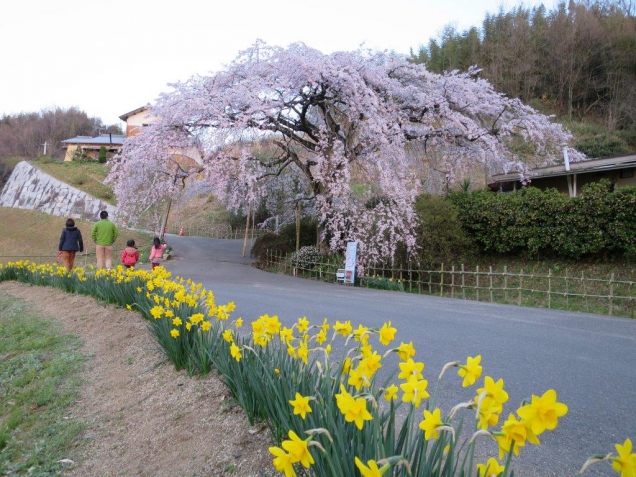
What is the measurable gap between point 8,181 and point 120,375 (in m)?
55.9

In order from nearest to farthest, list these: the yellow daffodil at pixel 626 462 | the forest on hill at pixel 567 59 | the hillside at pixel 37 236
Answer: the yellow daffodil at pixel 626 462, the hillside at pixel 37 236, the forest on hill at pixel 567 59

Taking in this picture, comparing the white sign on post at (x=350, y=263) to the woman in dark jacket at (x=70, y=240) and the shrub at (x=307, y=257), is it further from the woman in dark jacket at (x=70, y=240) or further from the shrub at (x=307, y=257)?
the woman in dark jacket at (x=70, y=240)

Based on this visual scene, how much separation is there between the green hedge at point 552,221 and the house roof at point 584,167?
1954 mm

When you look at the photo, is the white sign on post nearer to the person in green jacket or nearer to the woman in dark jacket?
the person in green jacket

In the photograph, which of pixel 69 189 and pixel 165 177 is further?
pixel 69 189

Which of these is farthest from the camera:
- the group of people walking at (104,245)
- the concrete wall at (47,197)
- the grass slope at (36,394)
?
the concrete wall at (47,197)

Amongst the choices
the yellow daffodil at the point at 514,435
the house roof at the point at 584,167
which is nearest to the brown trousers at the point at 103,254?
the yellow daffodil at the point at 514,435

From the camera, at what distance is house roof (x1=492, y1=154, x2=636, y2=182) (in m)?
17.1

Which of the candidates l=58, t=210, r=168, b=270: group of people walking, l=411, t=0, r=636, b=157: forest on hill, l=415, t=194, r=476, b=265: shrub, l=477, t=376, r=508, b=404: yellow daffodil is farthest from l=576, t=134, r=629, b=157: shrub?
l=477, t=376, r=508, b=404: yellow daffodil

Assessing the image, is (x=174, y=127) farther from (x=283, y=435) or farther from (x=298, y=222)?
(x=283, y=435)

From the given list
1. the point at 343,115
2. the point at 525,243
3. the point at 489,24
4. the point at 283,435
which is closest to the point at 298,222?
the point at 343,115

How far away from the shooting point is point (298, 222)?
19172 mm

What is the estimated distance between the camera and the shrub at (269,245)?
20.4 m

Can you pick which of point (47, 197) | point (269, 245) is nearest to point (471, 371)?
point (269, 245)
